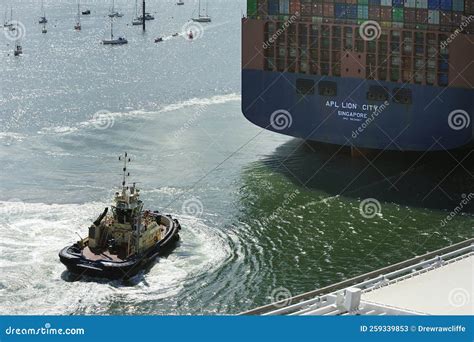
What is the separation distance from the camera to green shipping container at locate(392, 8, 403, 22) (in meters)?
61.4

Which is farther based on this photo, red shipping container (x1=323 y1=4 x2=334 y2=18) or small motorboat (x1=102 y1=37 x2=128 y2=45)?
small motorboat (x1=102 y1=37 x2=128 y2=45)

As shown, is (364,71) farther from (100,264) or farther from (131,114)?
(100,264)

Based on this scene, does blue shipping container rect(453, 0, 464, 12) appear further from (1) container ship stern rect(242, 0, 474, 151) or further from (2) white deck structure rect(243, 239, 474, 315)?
(2) white deck structure rect(243, 239, 474, 315)

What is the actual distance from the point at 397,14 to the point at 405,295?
117 ft

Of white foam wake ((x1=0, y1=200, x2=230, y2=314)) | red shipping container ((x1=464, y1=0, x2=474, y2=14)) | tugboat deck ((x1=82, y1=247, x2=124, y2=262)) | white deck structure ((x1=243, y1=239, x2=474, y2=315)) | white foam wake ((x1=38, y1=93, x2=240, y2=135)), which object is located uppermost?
red shipping container ((x1=464, y1=0, x2=474, y2=14))

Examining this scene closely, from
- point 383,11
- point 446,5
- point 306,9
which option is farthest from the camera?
point 306,9

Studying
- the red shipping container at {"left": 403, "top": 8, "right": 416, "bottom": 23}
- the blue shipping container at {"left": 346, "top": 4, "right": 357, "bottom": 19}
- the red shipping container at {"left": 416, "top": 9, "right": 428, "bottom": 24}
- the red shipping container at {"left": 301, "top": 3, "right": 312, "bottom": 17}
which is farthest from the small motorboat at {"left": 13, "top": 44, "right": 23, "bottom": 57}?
the red shipping container at {"left": 416, "top": 9, "right": 428, "bottom": 24}

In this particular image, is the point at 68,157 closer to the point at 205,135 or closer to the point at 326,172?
the point at 205,135

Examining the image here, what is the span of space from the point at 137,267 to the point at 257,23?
A: 84.7 feet

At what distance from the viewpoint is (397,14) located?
202ft

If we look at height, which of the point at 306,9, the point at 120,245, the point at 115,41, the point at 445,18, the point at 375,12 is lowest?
the point at 120,245

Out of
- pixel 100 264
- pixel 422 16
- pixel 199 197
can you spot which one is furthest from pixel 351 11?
pixel 100 264

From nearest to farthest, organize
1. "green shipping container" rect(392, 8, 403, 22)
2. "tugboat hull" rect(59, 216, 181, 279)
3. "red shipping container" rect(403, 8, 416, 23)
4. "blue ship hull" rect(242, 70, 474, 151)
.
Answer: "tugboat hull" rect(59, 216, 181, 279) → "blue ship hull" rect(242, 70, 474, 151) → "red shipping container" rect(403, 8, 416, 23) → "green shipping container" rect(392, 8, 403, 22)

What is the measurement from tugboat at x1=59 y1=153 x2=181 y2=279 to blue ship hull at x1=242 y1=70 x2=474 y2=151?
19545mm
